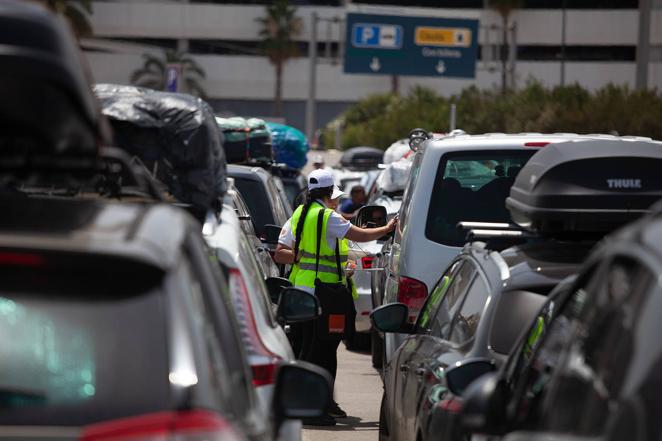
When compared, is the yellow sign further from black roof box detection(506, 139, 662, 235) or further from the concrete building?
black roof box detection(506, 139, 662, 235)

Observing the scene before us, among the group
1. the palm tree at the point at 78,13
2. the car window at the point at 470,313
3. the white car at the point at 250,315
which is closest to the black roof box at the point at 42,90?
the white car at the point at 250,315

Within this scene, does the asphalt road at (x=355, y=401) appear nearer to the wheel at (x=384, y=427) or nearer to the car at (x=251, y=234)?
the car at (x=251, y=234)

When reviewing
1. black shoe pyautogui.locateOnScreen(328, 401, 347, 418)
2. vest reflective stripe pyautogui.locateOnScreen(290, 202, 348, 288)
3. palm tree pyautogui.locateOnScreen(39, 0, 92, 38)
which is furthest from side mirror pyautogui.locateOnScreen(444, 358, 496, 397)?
palm tree pyautogui.locateOnScreen(39, 0, 92, 38)

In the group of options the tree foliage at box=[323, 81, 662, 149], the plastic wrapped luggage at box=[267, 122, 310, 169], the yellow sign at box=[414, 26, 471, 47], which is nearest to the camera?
the plastic wrapped luggage at box=[267, 122, 310, 169]

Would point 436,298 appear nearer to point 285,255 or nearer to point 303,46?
point 285,255

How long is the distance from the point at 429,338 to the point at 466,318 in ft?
2.05

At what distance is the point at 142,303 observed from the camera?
3.63 m

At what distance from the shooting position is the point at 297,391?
479cm

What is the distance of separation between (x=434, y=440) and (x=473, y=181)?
4365mm

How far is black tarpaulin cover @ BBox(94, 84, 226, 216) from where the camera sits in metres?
6.71

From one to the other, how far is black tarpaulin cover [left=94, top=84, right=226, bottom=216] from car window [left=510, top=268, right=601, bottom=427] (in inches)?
83.5

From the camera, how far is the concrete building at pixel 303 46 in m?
92.2

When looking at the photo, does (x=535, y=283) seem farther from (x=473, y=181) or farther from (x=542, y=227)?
(x=473, y=181)

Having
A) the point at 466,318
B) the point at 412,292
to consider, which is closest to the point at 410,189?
the point at 412,292
